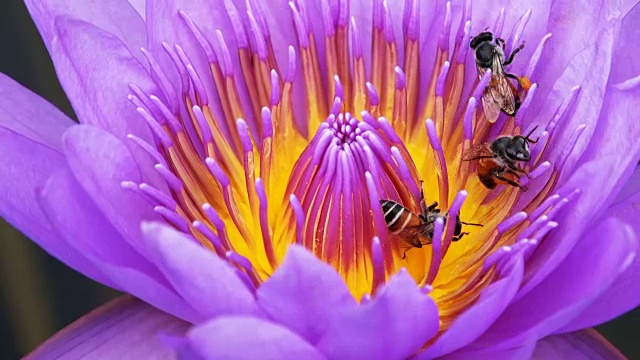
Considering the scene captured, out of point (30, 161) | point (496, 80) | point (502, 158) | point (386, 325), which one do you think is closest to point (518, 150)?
point (502, 158)

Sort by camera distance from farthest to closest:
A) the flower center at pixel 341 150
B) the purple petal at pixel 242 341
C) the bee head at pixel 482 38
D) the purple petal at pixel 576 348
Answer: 1. the bee head at pixel 482 38
2. the flower center at pixel 341 150
3. the purple petal at pixel 576 348
4. the purple petal at pixel 242 341

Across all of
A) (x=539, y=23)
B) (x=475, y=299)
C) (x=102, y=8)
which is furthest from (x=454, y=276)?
(x=102, y=8)

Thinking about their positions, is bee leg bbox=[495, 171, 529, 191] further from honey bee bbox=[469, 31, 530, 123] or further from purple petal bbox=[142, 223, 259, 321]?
purple petal bbox=[142, 223, 259, 321]

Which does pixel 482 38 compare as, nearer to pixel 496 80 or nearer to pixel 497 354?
pixel 496 80

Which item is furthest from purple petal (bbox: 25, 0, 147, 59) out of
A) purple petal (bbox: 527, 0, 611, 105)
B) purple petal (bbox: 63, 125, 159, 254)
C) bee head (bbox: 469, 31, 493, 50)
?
purple petal (bbox: 527, 0, 611, 105)

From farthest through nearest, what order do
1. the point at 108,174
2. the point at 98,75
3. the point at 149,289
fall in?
1. the point at 98,75
2. the point at 108,174
3. the point at 149,289

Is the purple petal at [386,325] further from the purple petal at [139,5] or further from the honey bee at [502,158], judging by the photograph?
the purple petal at [139,5]

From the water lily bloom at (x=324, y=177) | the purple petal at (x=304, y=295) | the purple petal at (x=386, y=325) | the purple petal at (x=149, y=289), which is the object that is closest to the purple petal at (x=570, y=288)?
the water lily bloom at (x=324, y=177)
